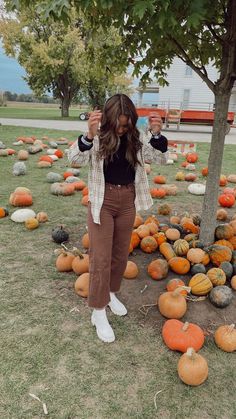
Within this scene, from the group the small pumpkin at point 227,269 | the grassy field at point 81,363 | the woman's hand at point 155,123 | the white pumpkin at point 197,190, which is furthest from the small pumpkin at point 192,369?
the white pumpkin at point 197,190

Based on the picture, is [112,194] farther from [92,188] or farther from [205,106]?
[205,106]

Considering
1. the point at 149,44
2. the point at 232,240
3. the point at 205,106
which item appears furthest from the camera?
the point at 205,106

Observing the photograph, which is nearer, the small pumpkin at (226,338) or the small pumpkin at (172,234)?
the small pumpkin at (226,338)

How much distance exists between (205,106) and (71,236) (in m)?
35.9

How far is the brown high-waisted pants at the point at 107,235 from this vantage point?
2889 mm

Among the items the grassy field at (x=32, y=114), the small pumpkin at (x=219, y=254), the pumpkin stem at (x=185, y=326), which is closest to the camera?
the pumpkin stem at (x=185, y=326)

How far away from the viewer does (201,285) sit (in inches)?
139

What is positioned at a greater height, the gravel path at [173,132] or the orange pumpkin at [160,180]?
the gravel path at [173,132]

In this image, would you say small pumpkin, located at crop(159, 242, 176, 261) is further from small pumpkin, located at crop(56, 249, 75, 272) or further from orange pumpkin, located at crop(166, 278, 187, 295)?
small pumpkin, located at crop(56, 249, 75, 272)

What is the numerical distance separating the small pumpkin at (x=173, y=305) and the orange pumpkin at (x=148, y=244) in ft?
3.46

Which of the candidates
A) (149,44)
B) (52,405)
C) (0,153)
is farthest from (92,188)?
(0,153)

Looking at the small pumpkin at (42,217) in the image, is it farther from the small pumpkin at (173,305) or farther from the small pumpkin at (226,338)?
the small pumpkin at (226,338)

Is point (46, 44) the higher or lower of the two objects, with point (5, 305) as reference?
higher

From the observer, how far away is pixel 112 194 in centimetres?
289
